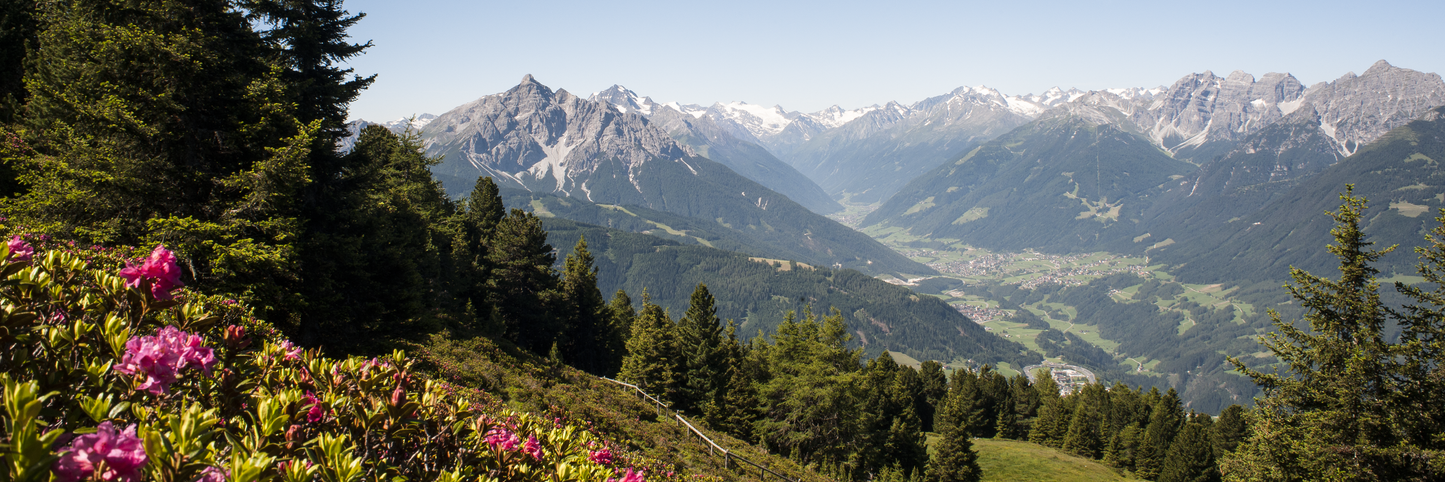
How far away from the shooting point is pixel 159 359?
9.83 feet

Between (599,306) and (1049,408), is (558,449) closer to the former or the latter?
(599,306)

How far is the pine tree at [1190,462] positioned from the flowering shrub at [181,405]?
5161 centimetres

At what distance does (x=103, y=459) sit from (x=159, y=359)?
1.16 meters

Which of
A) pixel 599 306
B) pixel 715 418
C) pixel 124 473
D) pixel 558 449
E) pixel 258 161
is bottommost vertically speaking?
pixel 715 418

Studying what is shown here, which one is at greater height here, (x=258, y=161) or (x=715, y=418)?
(x=258, y=161)

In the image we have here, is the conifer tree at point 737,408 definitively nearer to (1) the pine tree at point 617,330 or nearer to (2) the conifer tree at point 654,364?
(2) the conifer tree at point 654,364

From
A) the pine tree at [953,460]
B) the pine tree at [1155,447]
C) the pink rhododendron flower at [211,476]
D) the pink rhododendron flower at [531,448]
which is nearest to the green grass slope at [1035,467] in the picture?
the pine tree at [953,460]

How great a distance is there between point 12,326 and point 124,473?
1646 mm

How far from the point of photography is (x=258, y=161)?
13.7 meters

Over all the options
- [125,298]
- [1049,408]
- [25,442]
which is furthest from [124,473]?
[1049,408]

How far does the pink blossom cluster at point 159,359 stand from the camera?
298 cm

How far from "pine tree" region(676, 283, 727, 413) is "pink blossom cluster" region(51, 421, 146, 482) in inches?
1375

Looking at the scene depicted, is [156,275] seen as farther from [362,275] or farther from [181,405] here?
[362,275]

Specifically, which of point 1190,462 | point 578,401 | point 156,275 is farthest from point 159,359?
point 1190,462
